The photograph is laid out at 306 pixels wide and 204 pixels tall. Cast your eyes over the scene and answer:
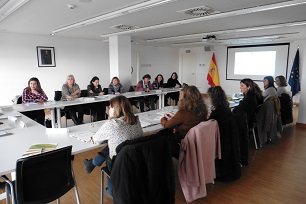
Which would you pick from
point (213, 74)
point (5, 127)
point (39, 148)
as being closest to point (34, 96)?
Answer: point (5, 127)

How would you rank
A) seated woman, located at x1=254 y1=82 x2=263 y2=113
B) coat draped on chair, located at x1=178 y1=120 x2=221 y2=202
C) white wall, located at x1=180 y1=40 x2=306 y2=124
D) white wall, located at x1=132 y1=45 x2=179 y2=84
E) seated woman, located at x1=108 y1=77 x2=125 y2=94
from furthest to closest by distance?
white wall, located at x1=132 y1=45 x2=179 y2=84
white wall, located at x1=180 y1=40 x2=306 y2=124
seated woman, located at x1=108 y1=77 x2=125 y2=94
seated woman, located at x1=254 y1=82 x2=263 y2=113
coat draped on chair, located at x1=178 y1=120 x2=221 y2=202

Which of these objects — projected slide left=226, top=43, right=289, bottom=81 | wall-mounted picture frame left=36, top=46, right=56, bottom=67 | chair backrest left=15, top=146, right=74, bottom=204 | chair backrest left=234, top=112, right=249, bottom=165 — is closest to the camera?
chair backrest left=15, top=146, right=74, bottom=204

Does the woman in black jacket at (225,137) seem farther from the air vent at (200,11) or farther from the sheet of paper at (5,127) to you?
the sheet of paper at (5,127)

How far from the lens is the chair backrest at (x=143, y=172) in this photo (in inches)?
65.2

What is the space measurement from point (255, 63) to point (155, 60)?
421 centimetres

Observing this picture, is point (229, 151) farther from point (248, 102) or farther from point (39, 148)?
point (39, 148)

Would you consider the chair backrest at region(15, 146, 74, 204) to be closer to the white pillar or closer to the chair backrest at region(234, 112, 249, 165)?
the chair backrest at region(234, 112, 249, 165)

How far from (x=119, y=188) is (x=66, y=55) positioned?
21.7ft

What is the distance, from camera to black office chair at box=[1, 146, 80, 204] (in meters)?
1.51

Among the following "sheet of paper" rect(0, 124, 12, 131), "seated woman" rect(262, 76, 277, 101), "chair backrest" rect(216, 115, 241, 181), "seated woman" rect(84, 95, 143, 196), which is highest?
"seated woman" rect(262, 76, 277, 101)

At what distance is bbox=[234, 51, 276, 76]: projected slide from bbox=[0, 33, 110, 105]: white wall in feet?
17.9

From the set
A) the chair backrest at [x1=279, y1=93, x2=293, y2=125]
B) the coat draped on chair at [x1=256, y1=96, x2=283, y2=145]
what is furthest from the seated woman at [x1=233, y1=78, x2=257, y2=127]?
the chair backrest at [x1=279, y1=93, x2=293, y2=125]

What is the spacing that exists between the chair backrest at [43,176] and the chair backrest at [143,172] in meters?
0.38

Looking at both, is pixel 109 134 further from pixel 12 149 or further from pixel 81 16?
pixel 81 16
